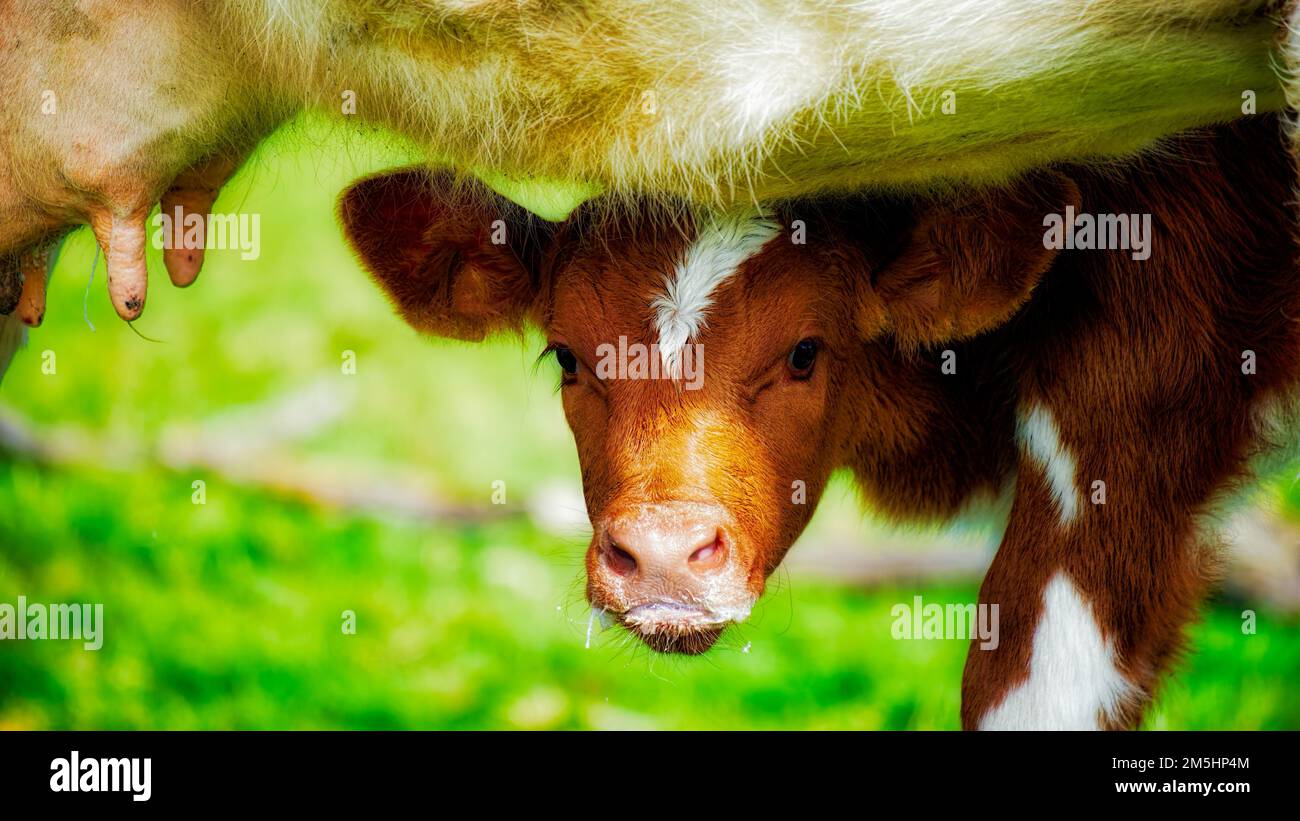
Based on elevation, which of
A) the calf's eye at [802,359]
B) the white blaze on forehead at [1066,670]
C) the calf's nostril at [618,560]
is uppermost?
the calf's eye at [802,359]

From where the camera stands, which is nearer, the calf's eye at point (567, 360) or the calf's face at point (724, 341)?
the calf's face at point (724, 341)

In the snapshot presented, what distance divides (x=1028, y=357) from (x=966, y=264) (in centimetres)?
32

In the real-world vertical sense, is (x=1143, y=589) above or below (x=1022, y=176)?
below

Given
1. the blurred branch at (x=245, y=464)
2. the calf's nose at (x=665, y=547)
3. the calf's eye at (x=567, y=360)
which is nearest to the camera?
the calf's nose at (x=665, y=547)

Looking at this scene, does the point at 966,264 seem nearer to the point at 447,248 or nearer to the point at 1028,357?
the point at 1028,357

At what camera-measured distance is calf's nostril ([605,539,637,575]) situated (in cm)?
298

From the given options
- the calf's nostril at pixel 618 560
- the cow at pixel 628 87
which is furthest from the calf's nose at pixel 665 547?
the cow at pixel 628 87

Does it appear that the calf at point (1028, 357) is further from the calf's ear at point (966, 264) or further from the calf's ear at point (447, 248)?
the calf's ear at point (447, 248)

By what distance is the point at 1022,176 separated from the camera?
321cm

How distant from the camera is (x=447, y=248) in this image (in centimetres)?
375

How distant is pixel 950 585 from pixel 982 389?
2.59 meters

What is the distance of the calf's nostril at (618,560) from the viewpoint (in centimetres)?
298
